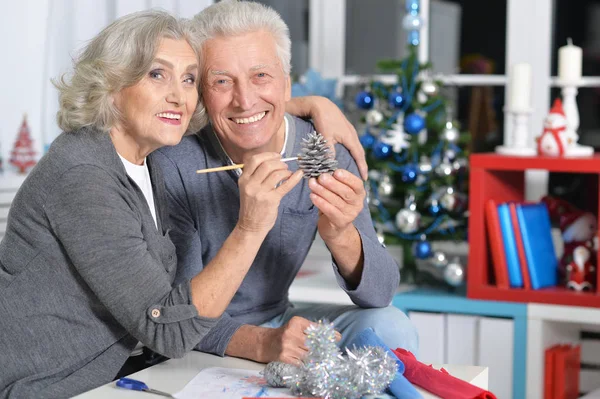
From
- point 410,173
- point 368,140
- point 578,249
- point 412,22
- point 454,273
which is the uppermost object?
point 412,22

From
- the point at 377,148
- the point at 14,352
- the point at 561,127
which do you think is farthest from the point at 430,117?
the point at 14,352

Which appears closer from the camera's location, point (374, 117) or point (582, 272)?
point (582, 272)

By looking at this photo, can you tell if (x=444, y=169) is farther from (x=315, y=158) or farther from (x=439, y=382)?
(x=439, y=382)

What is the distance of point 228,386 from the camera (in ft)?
4.85

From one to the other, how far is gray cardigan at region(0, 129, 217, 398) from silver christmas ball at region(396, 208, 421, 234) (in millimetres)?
1398

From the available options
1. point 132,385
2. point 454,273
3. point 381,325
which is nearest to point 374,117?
point 454,273

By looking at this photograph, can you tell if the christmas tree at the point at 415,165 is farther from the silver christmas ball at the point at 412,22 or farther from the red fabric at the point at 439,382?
the red fabric at the point at 439,382

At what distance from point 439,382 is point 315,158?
448 millimetres

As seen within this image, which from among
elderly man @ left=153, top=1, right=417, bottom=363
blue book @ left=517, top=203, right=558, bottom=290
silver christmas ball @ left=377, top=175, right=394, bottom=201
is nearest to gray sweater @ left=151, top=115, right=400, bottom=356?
elderly man @ left=153, top=1, right=417, bottom=363

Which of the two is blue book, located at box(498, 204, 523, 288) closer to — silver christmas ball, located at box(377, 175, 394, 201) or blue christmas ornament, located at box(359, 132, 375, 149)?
silver christmas ball, located at box(377, 175, 394, 201)

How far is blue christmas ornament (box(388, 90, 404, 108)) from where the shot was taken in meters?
2.96

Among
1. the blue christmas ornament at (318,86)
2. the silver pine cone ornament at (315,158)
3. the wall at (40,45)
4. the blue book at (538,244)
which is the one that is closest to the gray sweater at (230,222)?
the silver pine cone ornament at (315,158)

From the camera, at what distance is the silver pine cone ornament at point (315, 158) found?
62.3 inches

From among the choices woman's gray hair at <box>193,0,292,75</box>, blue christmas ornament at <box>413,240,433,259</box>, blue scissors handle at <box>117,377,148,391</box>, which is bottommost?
blue christmas ornament at <box>413,240,433,259</box>
